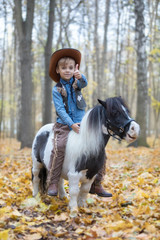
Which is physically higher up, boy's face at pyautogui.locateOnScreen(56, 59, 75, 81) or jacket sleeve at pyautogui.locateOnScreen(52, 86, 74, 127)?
boy's face at pyautogui.locateOnScreen(56, 59, 75, 81)

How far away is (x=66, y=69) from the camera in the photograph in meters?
3.68

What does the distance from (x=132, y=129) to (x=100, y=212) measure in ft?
4.69

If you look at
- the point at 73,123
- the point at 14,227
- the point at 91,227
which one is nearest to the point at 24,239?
the point at 14,227

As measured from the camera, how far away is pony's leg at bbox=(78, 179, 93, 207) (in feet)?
11.6

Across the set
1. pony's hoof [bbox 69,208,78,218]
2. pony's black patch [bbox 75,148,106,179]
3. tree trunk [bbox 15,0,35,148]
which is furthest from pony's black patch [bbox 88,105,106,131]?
tree trunk [bbox 15,0,35,148]

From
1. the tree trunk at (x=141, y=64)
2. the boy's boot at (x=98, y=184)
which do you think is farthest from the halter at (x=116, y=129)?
the tree trunk at (x=141, y=64)

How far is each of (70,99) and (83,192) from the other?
1.42 metres

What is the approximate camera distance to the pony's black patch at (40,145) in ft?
12.6

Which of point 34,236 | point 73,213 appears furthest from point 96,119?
point 34,236

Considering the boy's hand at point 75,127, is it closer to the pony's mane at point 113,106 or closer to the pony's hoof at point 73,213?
the pony's mane at point 113,106

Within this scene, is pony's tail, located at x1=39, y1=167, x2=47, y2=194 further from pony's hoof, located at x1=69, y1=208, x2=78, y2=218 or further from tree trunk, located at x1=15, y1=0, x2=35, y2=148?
tree trunk, located at x1=15, y1=0, x2=35, y2=148

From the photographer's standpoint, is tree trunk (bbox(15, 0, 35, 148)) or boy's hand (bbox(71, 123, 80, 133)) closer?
boy's hand (bbox(71, 123, 80, 133))

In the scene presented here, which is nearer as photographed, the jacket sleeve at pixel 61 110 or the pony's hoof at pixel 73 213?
the pony's hoof at pixel 73 213

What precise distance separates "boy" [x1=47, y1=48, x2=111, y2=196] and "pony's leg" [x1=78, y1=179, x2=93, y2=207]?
197 mm
